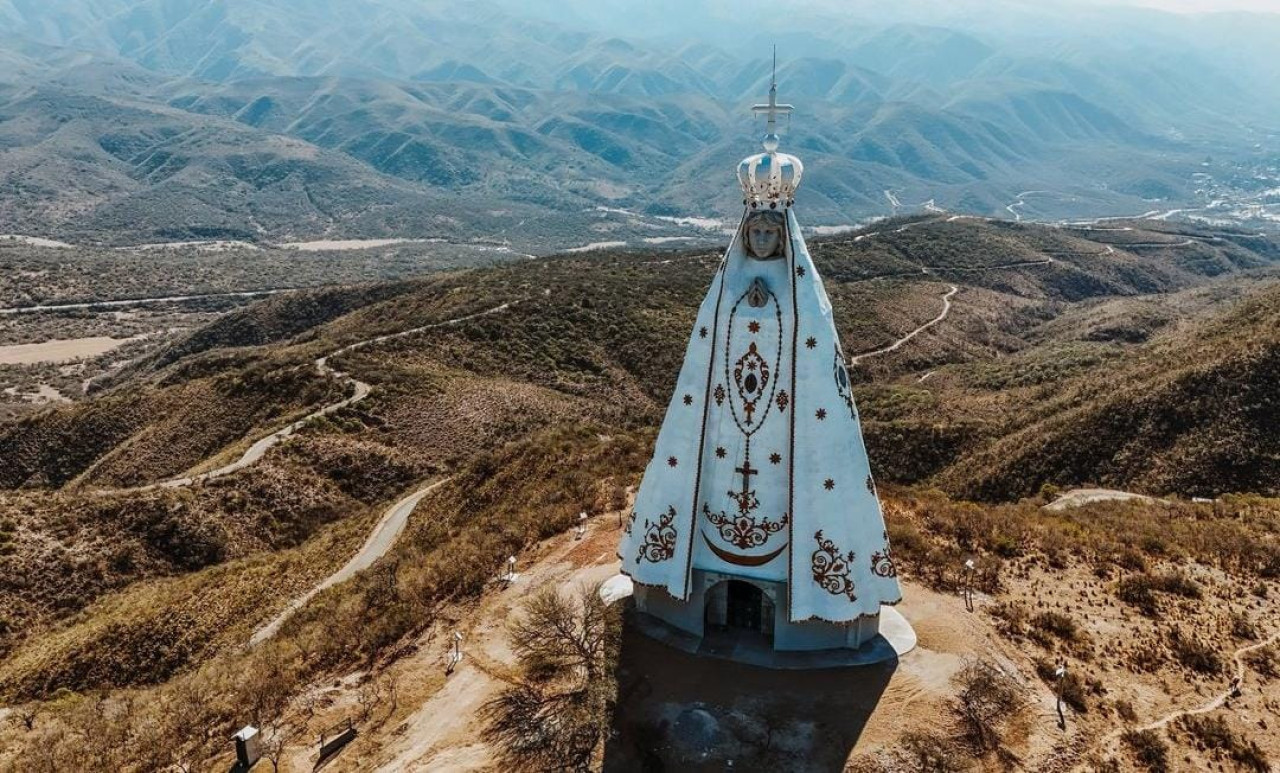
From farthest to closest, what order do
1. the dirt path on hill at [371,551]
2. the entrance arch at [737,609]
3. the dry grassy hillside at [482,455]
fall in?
1. the dirt path on hill at [371,551]
2. the dry grassy hillside at [482,455]
3. the entrance arch at [737,609]

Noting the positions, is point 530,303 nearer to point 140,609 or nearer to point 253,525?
point 253,525

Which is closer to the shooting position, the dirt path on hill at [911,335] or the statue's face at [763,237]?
the statue's face at [763,237]

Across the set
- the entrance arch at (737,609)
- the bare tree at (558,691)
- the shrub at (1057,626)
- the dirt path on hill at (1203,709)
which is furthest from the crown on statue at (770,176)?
the dirt path on hill at (1203,709)

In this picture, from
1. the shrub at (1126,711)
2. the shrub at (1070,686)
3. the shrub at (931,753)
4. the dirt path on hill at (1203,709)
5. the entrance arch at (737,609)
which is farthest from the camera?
the entrance arch at (737,609)

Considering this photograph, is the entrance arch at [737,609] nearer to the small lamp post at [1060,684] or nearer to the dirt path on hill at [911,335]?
the small lamp post at [1060,684]

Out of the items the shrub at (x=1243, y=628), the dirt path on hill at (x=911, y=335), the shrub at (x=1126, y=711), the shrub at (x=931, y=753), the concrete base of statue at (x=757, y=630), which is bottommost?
the dirt path on hill at (x=911, y=335)

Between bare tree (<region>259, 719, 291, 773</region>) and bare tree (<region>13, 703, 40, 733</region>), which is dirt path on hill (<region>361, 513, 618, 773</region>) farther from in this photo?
bare tree (<region>13, 703, 40, 733</region>)
